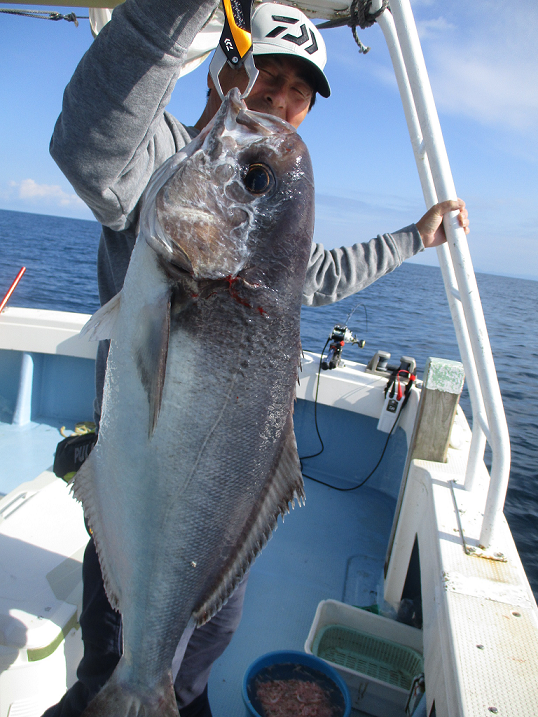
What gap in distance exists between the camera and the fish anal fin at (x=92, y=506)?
4.78ft

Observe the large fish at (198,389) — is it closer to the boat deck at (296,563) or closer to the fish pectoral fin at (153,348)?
the fish pectoral fin at (153,348)

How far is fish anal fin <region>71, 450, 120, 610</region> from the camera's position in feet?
4.78

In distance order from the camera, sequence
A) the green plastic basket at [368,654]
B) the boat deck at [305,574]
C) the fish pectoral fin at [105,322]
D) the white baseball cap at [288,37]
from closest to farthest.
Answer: the fish pectoral fin at [105,322] < the white baseball cap at [288,37] < the green plastic basket at [368,654] < the boat deck at [305,574]

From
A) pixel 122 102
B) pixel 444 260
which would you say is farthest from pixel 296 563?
pixel 122 102

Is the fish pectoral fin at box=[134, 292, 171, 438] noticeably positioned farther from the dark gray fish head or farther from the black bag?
the black bag

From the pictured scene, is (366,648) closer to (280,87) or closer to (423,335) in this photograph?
(280,87)

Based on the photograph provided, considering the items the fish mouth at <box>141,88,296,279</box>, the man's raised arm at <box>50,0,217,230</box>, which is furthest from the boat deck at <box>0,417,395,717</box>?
the man's raised arm at <box>50,0,217,230</box>

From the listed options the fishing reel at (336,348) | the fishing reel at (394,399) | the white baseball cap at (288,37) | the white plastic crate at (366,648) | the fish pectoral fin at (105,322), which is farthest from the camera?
the fishing reel at (336,348)

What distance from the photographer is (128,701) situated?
140cm

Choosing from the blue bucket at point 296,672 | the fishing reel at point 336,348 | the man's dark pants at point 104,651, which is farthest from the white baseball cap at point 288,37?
the fishing reel at point 336,348

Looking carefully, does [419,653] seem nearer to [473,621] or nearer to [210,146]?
[473,621]

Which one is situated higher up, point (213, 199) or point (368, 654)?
point (213, 199)

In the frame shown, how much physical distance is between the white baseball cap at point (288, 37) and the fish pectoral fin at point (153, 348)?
109cm

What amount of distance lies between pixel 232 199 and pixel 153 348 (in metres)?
0.49
